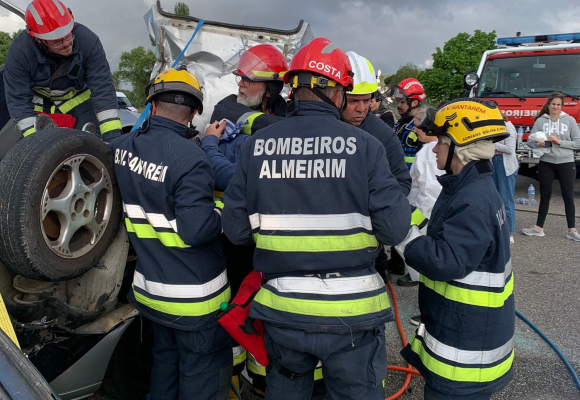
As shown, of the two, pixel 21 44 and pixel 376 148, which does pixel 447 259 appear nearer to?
pixel 376 148

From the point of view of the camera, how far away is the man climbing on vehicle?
2492 millimetres

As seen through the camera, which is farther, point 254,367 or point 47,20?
point 47,20

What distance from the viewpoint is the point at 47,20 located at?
274 centimetres

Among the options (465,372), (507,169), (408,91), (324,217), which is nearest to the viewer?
(324,217)

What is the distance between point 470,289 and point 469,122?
76cm

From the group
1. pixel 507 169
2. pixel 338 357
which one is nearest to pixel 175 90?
pixel 338 357

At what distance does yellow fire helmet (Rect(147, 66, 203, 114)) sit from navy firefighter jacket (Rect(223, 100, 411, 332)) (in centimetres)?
58

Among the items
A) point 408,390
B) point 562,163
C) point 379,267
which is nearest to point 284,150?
point 408,390

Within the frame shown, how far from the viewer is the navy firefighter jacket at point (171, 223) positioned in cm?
201

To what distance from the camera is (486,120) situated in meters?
2.04

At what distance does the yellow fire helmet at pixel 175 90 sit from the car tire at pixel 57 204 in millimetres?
365

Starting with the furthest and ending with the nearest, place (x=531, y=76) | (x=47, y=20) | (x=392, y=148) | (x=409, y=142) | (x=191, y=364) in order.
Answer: (x=531, y=76), (x=409, y=142), (x=392, y=148), (x=47, y=20), (x=191, y=364)

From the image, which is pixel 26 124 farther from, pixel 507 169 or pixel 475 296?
pixel 507 169

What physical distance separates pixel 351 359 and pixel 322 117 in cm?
98
